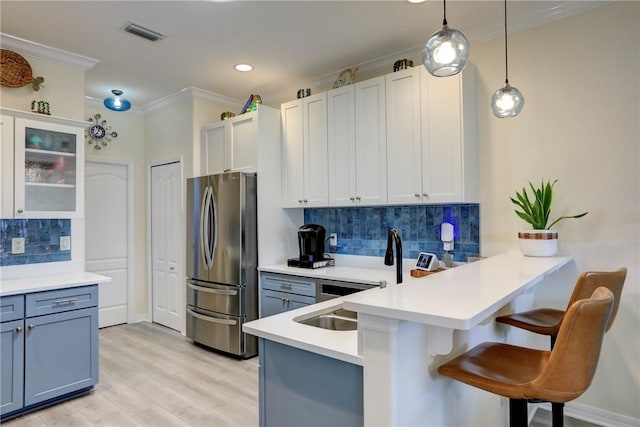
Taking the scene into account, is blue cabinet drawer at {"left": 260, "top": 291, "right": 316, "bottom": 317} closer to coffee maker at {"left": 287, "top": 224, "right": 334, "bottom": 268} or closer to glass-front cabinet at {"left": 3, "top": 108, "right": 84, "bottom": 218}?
coffee maker at {"left": 287, "top": 224, "right": 334, "bottom": 268}

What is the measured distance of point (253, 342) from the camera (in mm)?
3715

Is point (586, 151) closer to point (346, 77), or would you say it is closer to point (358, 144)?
point (358, 144)

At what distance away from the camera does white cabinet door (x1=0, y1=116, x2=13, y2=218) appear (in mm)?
2803

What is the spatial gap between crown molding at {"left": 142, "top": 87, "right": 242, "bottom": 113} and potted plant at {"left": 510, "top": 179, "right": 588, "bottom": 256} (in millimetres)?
3347

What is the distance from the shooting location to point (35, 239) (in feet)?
10.4

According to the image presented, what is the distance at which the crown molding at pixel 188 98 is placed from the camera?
4.33 meters

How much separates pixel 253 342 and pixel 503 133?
2.83 metres

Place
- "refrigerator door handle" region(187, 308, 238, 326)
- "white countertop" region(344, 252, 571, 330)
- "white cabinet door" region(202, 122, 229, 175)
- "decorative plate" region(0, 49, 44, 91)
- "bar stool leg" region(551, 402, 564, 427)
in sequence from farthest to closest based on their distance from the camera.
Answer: "white cabinet door" region(202, 122, 229, 175) < "refrigerator door handle" region(187, 308, 238, 326) < "decorative plate" region(0, 49, 44, 91) < "bar stool leg" region(551, 402, 564, 427) < "white countertop" region(344, 252, 571, 330)

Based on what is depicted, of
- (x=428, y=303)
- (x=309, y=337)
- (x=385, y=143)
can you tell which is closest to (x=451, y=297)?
(x=428, y=303)

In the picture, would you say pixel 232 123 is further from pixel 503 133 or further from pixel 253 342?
pixel 503 133

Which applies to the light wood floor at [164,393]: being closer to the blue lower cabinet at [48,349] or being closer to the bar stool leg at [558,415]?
the blue lower cabinet at [48,349]

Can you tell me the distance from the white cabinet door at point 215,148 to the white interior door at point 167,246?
46cm

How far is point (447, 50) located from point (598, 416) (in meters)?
2.57

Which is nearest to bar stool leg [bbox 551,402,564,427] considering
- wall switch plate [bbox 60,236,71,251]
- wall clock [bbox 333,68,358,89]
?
Answer: wall clock [bbox 333,68,358,89]
